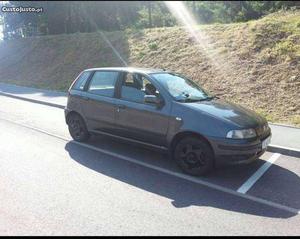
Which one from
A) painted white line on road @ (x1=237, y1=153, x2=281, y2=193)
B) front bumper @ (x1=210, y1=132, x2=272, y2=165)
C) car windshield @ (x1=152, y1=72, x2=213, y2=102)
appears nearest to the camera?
painted white line on road @ (x1=237, y1=153, x2=281, y2=193)

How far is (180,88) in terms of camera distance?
6793 millimetres

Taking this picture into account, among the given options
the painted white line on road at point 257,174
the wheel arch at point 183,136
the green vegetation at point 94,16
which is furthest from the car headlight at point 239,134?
the green vegetation at point 94,16

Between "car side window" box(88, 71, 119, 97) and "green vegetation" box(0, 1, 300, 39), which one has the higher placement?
"green vegetation" box(0, 1, 300, 39)

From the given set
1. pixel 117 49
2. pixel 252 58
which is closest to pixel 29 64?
pixel 117 49

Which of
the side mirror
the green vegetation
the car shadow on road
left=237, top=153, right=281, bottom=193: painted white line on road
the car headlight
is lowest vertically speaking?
left=237, top=153, right=281, bottom=193: painted white line on road

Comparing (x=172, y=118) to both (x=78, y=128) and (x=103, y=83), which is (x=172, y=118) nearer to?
(x=103, y=83)

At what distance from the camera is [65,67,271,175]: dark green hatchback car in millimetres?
A: 5773

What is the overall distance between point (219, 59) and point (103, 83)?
7.08 metres

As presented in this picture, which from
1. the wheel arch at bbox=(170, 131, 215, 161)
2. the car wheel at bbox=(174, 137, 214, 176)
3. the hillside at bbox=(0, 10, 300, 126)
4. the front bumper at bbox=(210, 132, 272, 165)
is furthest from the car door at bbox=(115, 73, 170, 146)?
the hillside at bbox=(0, 10, 300, 126)

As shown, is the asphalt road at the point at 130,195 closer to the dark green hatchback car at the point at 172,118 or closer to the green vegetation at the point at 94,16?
the dark green hatchback car at the point at 172,118

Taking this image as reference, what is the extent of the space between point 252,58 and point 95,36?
11616 millimetres

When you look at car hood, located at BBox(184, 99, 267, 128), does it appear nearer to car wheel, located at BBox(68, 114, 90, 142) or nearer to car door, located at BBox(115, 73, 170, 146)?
car door, located at BBox(115, 73, 170, 146)

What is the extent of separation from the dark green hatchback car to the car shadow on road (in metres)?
0.43

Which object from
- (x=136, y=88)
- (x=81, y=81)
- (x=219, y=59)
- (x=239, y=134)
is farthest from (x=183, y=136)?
(x=219, y=59)
